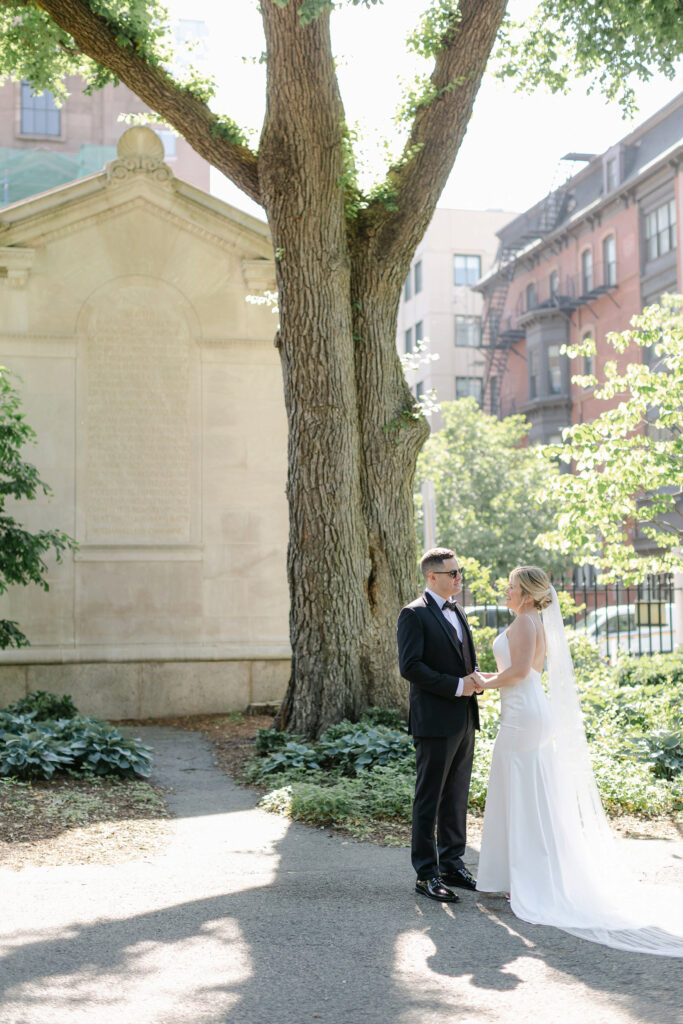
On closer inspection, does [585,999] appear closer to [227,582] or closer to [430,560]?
[430,560]

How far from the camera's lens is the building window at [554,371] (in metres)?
46.8

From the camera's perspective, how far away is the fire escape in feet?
159

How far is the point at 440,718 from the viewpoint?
620 cm

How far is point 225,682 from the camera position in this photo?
602 inches

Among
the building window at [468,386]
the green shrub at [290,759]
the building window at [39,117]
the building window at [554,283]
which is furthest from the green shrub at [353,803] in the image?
the building window at [468,386]

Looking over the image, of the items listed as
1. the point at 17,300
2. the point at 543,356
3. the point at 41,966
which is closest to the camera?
the point at 41,966

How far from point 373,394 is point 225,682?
18.4 ft

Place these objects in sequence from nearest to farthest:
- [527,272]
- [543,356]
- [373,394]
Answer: [373,394] → [543,356] → [527,272]

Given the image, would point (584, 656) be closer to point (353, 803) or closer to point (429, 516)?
point (429, 516)

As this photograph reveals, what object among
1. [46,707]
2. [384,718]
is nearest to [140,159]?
[46,707]

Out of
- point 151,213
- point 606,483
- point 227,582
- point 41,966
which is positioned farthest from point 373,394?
point 41,966

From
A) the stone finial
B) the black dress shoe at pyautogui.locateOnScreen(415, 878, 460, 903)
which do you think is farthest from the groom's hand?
the stone finial

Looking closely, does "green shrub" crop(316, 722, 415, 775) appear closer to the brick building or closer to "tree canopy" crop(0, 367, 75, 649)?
"tree canopy" crop(0, 367, 75, 649)

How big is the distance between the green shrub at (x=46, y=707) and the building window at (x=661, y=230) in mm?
30948
